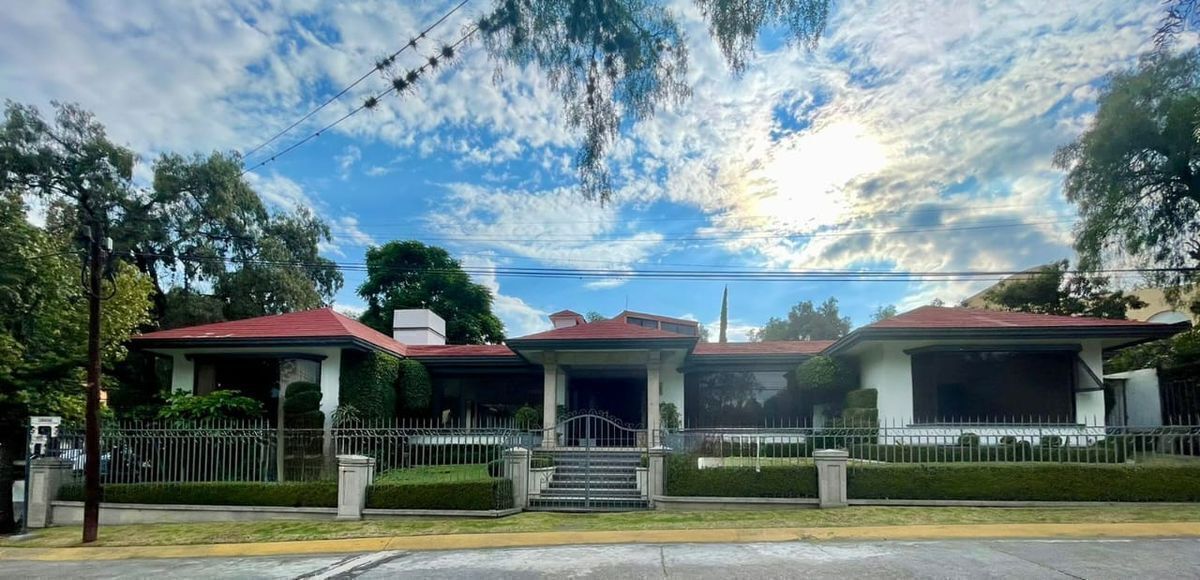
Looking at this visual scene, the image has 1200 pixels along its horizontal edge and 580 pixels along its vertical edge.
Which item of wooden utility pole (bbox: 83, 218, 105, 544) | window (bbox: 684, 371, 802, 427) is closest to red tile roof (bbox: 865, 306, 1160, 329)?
window (bbox: 684, 371, 802, 427)

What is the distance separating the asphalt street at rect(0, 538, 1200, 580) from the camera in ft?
Answer: 24.3

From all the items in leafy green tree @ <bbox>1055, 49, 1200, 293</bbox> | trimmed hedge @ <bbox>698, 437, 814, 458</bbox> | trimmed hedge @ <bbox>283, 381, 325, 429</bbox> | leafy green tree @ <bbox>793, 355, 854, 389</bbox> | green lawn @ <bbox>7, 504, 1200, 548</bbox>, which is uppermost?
leafy green tree @ <bbox>1055, 49, 1200, 293</bbox>

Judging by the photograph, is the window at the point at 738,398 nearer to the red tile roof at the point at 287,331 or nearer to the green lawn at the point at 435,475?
the green lawn at the point at 435,475

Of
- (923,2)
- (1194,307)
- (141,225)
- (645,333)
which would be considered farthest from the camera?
(141,225)

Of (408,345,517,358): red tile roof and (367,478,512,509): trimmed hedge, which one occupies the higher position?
(408,345,517,358): red tile roof

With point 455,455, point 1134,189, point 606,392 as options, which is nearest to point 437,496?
point 455,455

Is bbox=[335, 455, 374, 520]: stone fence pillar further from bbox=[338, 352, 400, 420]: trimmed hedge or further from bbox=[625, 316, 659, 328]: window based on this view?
bbox=[625, 316, 659, 328]: window

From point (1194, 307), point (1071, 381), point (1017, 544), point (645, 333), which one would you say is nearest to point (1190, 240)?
point (1194, 307)

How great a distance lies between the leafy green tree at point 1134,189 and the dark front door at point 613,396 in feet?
46.4

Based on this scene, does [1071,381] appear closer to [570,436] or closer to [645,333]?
[645,333]

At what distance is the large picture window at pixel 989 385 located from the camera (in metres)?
17.4

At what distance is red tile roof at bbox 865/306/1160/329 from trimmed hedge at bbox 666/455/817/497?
5.46 meters

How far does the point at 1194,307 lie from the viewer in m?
22.5

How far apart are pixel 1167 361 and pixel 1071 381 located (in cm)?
671
